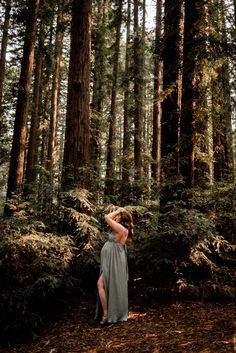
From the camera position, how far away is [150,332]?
487cm

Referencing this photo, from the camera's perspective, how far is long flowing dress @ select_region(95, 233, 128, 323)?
532 centimetres

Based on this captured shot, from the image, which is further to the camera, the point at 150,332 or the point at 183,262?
the point at 183,262

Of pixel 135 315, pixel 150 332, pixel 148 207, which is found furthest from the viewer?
pixel 148 207

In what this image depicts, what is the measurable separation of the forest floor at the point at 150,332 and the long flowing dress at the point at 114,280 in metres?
0.19

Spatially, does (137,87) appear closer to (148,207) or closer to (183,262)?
(148,207)

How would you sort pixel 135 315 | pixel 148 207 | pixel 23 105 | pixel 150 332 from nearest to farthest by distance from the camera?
pixel 150 332
pixel 135 315
pixel 148 207
pixel 23 105

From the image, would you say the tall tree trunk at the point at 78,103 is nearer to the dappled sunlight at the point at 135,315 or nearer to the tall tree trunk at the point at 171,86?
the tall tree trunk at the point at 171,86

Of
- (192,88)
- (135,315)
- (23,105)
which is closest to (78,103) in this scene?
(192,88)

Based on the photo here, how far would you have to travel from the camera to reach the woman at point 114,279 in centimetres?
532

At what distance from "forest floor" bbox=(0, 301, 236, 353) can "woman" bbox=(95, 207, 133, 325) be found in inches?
7.6

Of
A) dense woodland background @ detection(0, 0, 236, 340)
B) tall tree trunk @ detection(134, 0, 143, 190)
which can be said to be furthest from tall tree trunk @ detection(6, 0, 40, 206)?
tall tree trunk @ detection(134, 0, 143, 190)

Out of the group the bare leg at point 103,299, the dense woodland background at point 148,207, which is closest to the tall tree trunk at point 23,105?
the dense woodland background at point 148,207

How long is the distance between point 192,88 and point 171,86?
49 cm

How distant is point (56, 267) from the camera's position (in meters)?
5.66
